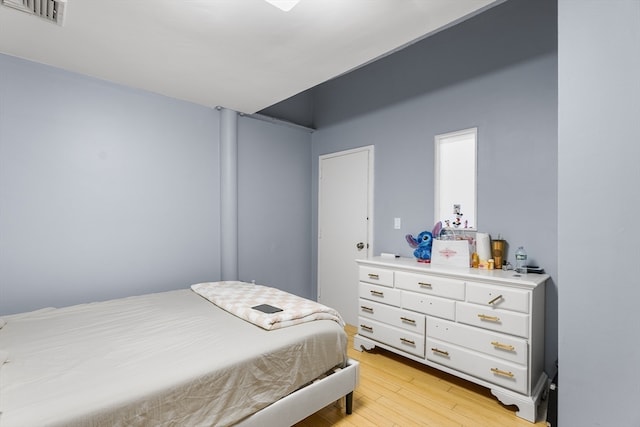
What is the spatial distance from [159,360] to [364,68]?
3.57 m

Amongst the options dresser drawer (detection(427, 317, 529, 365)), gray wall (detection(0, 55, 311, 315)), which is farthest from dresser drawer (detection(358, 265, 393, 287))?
gray wall (detection(0, 55, 311, 315))

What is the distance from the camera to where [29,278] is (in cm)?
238

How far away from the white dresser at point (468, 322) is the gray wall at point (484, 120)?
45 centimetres

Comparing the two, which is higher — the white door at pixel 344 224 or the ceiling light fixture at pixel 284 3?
the ceiling light fixture at pixel 284 3

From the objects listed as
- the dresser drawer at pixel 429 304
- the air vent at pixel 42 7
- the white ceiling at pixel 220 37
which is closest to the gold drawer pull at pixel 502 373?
the dresser drawer at pixel 429 304

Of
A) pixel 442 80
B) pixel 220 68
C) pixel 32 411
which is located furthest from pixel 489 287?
pixel 220 68

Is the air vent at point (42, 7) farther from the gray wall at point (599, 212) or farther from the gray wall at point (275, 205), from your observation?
the gray wall at point (599, 212)

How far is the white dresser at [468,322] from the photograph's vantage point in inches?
79.8

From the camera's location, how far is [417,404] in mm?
2150

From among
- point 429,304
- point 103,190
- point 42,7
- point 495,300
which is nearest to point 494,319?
point 495,300

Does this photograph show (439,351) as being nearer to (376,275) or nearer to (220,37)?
(376,275)

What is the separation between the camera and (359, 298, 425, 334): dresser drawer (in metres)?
2.56

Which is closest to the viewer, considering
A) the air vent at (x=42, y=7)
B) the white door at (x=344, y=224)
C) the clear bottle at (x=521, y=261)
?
the air vent at (x=42, y=7)

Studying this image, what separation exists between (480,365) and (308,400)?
1.31 metres
